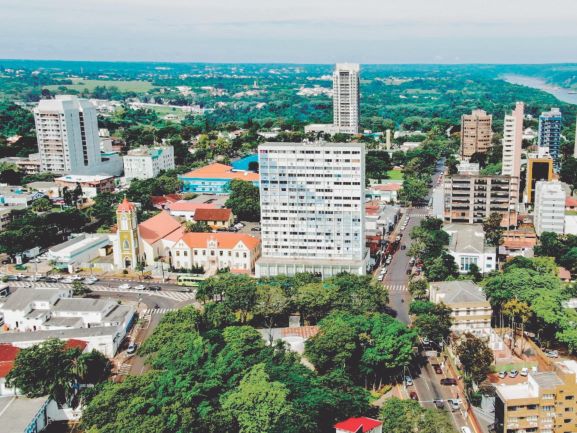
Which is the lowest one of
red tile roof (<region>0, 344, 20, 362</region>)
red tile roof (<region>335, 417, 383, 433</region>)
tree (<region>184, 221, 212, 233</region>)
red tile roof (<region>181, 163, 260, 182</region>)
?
red tile roof (<region>0, 344, 20, 362</region>)

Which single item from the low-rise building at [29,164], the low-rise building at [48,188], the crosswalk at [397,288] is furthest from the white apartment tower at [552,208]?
the low-rise building at [29,164]

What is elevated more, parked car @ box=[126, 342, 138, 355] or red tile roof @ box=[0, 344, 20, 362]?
red tile roof @ box=[0, 344, 20, 362]

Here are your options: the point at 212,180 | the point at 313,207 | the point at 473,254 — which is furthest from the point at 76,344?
the point at 212,180

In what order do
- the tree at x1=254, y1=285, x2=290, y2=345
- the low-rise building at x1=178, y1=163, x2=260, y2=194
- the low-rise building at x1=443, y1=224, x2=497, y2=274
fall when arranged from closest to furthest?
the tree at x1=254, y1=285, x2=290, y2=345, the low-rise building at x1=443, y1=224, x2=497, y2=274, the low-rise building at x1=178, y1=163, x2=260, y2=194

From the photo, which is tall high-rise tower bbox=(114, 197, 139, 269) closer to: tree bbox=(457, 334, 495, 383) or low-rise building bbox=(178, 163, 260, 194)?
low-rise building bbox=(178, 163, 260, 194)

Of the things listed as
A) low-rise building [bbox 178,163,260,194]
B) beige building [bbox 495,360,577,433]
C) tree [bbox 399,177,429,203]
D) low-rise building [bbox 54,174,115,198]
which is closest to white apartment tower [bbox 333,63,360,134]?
low-rise building [bbox 178,163,260,194]

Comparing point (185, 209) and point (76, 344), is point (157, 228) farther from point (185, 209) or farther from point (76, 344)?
point (76, 344)
